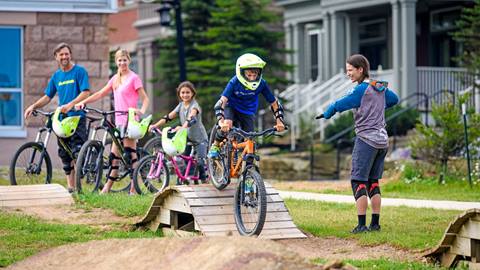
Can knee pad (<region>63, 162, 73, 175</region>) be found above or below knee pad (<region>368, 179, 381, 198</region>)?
above

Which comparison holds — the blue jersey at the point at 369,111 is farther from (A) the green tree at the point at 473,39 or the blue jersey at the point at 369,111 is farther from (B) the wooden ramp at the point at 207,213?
(A) the green tree at the point at 473,39

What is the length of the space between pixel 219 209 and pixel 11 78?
1146cm

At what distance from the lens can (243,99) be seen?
474 inches

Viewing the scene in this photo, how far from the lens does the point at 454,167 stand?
20422 millimetres

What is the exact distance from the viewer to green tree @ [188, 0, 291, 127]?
3056 cm

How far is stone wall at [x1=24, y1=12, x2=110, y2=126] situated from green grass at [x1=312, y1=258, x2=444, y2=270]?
12.8m

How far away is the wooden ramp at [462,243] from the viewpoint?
944cm

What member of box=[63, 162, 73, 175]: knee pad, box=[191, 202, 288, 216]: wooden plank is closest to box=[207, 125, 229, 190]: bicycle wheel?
box=[191, 202, 288, 216]: wooden plank

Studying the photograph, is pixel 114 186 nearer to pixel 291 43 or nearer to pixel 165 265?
pixel 165 265

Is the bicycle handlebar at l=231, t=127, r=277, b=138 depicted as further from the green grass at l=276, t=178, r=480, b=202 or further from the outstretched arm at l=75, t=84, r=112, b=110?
the green grass at l=276, t=178, r=480, b=202

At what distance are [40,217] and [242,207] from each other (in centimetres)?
263

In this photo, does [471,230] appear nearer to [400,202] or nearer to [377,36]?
[400,202]

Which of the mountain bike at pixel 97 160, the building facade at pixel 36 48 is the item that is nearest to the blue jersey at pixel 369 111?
the mountain bike at pixel 97 160

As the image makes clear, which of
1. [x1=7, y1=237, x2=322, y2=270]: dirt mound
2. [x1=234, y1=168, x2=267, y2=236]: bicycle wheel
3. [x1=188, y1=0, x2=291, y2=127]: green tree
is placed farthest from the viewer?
[x1=188, y1=0, x2=291, y2=127]: green tree
